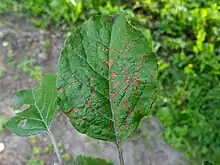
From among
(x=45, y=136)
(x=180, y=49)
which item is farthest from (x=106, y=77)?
(x=180, y=49)

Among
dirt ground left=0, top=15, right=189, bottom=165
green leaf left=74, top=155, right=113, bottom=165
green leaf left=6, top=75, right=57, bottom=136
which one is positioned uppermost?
green leaf left=6, top=75, right=57, bottom=136

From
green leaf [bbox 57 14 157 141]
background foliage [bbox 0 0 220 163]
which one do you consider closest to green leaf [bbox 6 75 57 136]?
green leaf [bbox 57 14 157 141]

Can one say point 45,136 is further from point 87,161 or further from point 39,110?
point 87,161

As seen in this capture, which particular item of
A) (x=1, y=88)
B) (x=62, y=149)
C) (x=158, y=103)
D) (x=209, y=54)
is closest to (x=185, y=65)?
(x=209, y=54)

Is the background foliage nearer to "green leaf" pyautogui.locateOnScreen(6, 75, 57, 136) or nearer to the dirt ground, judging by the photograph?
the dirt ground

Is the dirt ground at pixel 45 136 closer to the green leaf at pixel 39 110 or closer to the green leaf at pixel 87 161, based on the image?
the green leaf at pixel 39 110

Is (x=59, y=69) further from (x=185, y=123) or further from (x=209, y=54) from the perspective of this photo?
(x=209, y=54)

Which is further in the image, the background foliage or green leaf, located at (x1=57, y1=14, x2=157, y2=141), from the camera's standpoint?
the background foliage
